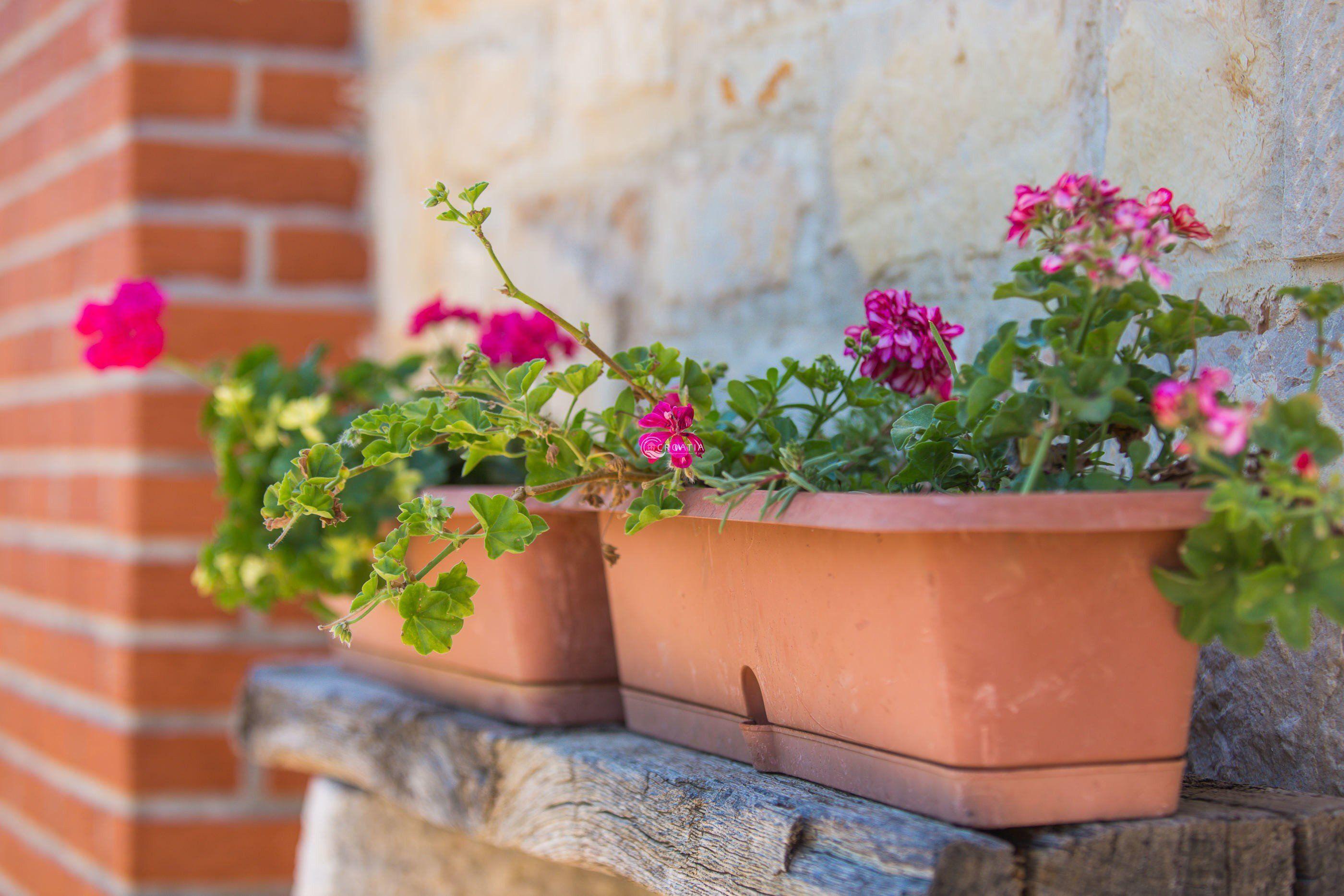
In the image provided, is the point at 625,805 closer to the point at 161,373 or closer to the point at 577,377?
the point at 577,377

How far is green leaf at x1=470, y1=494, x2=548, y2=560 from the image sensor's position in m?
0.73

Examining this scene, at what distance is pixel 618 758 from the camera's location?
0.84 m

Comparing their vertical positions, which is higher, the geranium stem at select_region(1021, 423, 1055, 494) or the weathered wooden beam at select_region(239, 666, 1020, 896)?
the geranium stem at select_region(1021, 423, 1055, 494)

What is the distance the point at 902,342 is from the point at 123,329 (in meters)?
0.68

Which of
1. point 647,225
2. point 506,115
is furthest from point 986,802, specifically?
point 506,115

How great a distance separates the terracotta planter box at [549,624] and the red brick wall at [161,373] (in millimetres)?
774

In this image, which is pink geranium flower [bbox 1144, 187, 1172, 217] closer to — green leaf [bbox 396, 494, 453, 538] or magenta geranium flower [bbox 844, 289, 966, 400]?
magenta geranium flower [bbox 844, 289, 966, 400]

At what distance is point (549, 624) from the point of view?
3.17ft

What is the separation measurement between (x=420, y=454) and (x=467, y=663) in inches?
8.3

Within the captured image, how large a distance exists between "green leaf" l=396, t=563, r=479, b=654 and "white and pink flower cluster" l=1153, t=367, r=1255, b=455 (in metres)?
0.38

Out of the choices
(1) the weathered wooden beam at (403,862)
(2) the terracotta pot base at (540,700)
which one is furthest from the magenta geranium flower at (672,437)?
(1) the weathered wooden beam at (403,862)

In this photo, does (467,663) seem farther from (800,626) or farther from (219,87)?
(219,87)

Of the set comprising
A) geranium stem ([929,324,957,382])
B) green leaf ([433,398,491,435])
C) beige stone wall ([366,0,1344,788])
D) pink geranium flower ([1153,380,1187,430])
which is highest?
beige stone wall ([366,0,1344,788])

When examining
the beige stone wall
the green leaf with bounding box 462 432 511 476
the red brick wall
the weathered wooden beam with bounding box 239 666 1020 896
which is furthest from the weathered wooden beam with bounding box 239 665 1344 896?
the red brick wall
